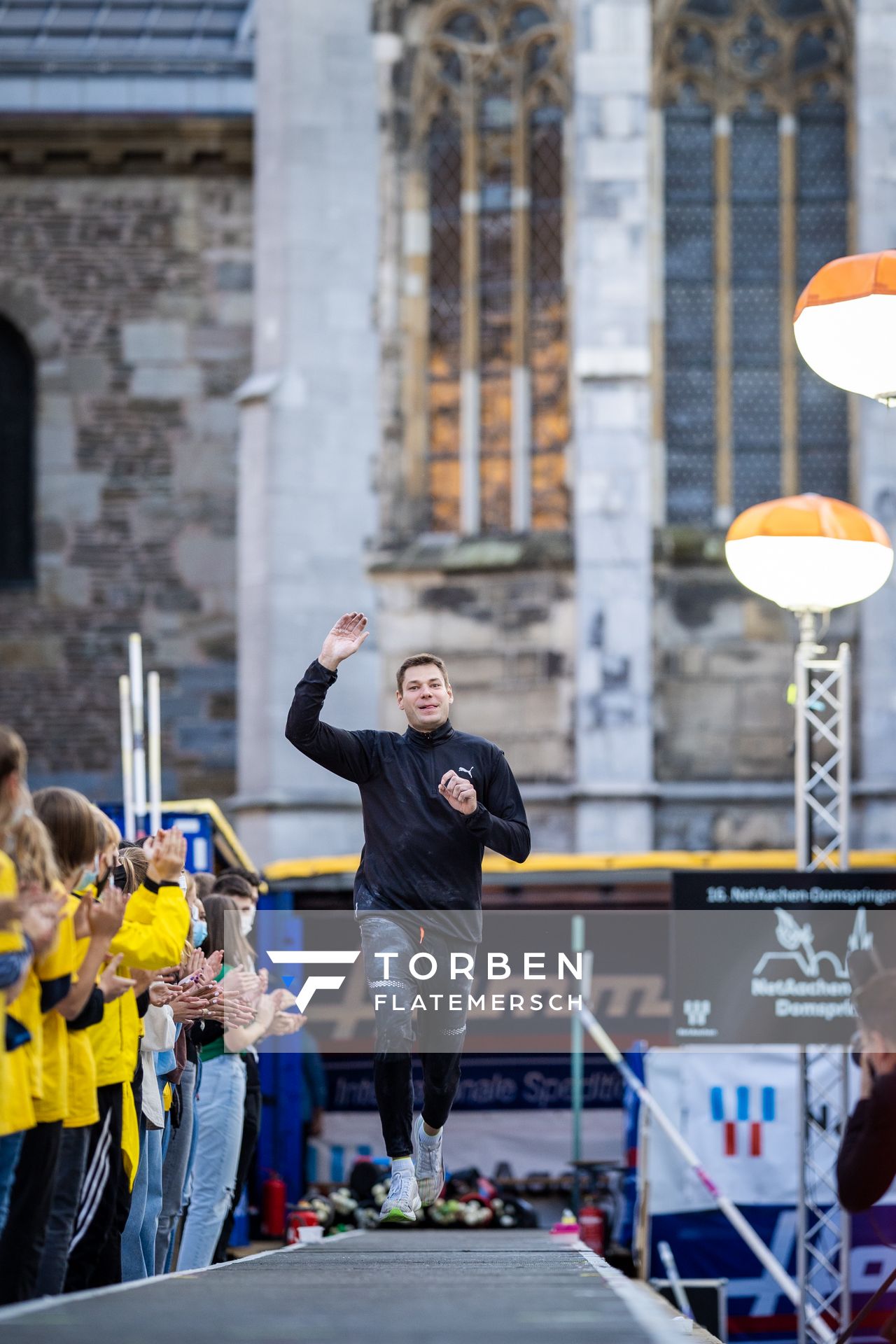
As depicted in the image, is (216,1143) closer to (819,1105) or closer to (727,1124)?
(727,1124)

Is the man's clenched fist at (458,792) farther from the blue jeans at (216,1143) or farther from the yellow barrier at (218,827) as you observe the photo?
the yellow barrier at (218,827)

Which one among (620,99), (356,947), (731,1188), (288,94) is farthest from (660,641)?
(356,947)

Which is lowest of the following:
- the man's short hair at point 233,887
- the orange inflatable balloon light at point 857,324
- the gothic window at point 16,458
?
the man's short hair at point 233,887

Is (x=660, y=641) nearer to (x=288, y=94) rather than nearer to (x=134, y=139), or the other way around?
(x=288, y=94)

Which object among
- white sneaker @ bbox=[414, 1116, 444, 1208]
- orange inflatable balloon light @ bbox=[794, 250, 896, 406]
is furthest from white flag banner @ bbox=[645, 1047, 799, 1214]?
white sneaker @ bbox=[414, 1116, 444, 1208]

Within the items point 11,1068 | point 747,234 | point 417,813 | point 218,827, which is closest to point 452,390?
point 747,234

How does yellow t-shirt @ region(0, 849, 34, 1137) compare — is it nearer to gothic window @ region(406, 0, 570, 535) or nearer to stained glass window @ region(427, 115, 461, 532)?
gothic window @ region(406, 0, 570, 535)

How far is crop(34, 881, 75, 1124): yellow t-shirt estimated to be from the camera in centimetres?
571

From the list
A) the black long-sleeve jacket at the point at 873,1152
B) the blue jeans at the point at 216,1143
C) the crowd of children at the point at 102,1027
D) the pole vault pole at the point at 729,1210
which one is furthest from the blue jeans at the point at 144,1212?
the pole vault pole at the point at 729,1210

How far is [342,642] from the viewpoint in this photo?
7348 millimetres

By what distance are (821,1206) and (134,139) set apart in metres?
13.0

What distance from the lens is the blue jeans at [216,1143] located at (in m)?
8.94

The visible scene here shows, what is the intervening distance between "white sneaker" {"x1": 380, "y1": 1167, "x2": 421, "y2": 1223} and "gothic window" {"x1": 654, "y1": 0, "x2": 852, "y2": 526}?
1248 centimetres

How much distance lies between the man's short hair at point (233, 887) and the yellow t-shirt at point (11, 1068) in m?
3.12
